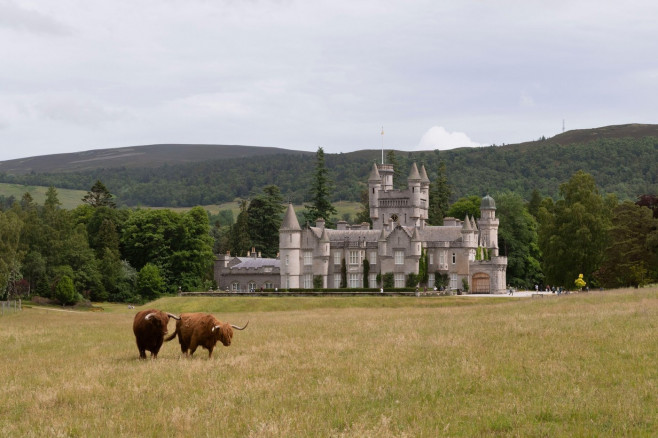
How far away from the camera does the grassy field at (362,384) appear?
552 inches

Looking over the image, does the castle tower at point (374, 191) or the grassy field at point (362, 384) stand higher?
the castle tower at point (374, 191)

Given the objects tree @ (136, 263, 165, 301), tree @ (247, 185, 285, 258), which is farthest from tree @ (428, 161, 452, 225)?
tree @ (136, 263, 165, 301)

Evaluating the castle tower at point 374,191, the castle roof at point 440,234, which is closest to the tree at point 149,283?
the castle tower at point 374,191

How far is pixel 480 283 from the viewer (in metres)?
82.6

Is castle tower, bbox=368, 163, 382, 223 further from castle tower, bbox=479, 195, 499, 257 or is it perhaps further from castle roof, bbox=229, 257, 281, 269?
castle roof, bbox=229, 257, 281, 269

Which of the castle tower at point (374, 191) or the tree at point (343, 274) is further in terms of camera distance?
the castle tower at point (374, 191)

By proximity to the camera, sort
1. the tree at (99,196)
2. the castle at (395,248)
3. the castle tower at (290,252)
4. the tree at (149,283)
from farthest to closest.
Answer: the tree at (99,196) < the tree at (149,283) < the castle tower at (290,252) < the castle at (395,248)

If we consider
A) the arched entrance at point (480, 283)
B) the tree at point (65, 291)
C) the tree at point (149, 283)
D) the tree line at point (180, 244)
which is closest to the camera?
the tree line at point (180, 244)

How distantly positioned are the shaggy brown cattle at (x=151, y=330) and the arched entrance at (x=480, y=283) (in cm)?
6192

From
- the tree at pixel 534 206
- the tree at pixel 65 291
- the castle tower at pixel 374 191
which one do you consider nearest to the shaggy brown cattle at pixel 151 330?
the tree at pixel 65 291

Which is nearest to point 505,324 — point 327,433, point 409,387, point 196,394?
point 409,387

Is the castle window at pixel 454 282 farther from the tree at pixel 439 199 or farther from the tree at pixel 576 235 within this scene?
the tree at pixel 439 199

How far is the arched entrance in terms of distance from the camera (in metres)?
82.2

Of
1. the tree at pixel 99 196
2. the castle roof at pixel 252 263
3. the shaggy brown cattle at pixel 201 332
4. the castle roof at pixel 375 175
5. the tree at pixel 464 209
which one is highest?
the castle roof at pixel 375 175
